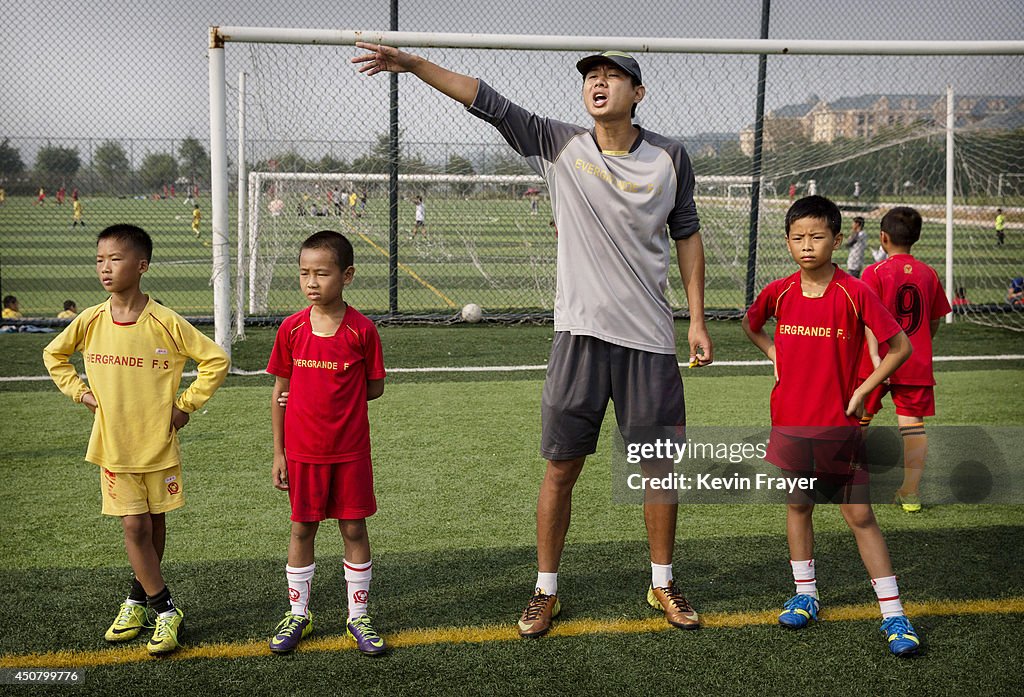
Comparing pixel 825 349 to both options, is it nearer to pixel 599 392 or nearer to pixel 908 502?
pixel 599 392

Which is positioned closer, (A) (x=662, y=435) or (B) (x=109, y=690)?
(B) (x=109, y=690)

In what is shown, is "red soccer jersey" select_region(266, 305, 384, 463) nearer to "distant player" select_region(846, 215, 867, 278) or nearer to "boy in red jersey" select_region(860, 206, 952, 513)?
"boy in red jersey" select_region(860, 206, 952, 513)

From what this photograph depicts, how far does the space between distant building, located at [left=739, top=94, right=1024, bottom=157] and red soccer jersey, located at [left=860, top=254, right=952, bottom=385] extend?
693 cm

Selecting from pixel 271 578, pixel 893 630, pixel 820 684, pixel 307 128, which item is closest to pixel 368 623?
pixel 271 578

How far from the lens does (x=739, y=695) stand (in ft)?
10.3

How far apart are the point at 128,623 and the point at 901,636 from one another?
9.03ft

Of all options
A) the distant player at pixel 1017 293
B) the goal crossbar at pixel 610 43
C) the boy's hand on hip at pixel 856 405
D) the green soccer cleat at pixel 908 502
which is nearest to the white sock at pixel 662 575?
the boy's hand on hip at pixel 856 405

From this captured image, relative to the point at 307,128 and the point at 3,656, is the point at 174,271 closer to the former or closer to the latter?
the point at 307,128

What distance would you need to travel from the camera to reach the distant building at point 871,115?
11.3 meters

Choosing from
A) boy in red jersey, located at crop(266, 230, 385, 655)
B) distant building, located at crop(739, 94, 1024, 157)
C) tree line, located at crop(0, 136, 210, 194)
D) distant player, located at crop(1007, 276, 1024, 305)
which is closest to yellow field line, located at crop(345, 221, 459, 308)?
tree line, located at crop(0, 136, 210, 194)

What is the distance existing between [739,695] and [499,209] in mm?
8944

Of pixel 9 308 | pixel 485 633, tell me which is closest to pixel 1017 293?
pixel 485 633

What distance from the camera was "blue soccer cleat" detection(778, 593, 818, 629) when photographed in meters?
3.67

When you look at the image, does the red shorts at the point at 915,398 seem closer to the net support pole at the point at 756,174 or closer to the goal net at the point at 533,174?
the goal net at the point at 533,174
